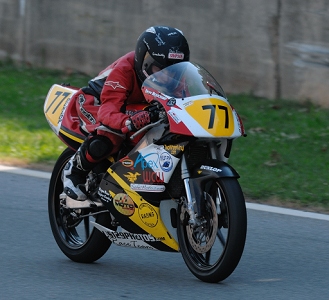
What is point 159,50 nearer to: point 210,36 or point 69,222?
point 69,222

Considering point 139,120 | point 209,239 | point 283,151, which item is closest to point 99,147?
point 139,120

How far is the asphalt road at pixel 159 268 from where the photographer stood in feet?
15.4

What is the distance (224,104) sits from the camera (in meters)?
4.70

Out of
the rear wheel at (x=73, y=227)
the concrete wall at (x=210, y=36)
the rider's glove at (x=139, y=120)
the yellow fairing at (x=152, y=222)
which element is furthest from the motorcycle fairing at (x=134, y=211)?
the concrete wall at (x=210, y=36)

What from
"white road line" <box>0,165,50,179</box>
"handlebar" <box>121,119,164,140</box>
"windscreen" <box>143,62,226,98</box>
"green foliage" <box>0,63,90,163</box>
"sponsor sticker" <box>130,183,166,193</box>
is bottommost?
"green foliage" <box>0,63,90,163</box>

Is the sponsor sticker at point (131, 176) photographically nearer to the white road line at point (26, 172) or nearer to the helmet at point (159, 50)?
the helmet at point (159, 50)

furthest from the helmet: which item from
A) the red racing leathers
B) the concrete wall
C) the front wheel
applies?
the concrete wall

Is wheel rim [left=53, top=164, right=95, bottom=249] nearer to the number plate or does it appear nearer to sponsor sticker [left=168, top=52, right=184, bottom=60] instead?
the number plate

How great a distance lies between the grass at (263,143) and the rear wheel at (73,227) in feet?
6.77

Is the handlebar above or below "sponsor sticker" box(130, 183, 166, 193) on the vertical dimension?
above

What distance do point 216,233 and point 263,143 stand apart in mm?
4533

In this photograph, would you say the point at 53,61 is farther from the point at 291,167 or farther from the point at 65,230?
the point at 65,230

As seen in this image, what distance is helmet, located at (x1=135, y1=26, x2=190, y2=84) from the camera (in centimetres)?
492

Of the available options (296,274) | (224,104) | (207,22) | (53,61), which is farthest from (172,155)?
(53,61)
